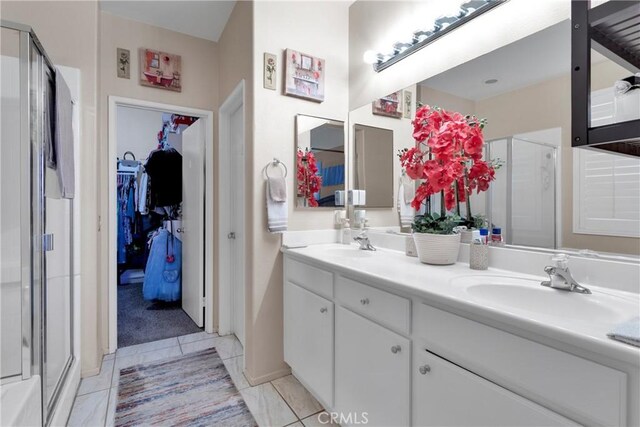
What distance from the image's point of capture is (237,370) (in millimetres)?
2209

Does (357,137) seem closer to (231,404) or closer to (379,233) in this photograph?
(379,233)

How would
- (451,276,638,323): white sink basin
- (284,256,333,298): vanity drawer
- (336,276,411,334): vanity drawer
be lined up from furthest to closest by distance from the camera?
(284,256,333,298): vanity drawer, (336,276,411,334): vanity drawer, (451,276,638,323): white sink basin

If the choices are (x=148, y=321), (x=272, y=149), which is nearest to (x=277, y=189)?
(x=272, y=149)

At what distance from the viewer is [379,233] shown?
6.82 feet

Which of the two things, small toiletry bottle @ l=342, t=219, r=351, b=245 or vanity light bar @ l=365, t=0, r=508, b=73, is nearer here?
vanity light bar @ l=365, t=0, r=508, b=73

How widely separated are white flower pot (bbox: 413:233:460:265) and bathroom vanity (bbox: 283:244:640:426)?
6 cm

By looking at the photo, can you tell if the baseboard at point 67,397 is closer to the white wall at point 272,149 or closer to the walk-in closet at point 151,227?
the walk-in closet at point 151,227

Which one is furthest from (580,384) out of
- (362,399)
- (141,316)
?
(141,316)

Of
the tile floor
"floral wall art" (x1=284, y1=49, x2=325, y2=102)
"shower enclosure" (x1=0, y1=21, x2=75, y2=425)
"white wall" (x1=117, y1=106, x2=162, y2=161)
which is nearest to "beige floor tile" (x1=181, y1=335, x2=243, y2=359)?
the tile floor

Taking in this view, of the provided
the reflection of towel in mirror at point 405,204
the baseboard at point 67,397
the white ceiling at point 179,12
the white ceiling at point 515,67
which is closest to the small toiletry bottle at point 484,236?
the reflection of towel in mirror at point 405,204

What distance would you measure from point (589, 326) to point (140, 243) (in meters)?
5.09

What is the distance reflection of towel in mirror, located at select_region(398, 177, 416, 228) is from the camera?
1.81 meters

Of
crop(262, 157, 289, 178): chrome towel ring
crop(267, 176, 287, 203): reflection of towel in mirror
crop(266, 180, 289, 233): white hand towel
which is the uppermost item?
crop(262, 157, 289, 178): chrome towel ring

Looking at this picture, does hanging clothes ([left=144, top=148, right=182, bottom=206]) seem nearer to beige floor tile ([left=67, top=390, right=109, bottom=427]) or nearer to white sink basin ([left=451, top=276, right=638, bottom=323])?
beige floor tile ([left=67, top=390, right=109, bottom=427])
